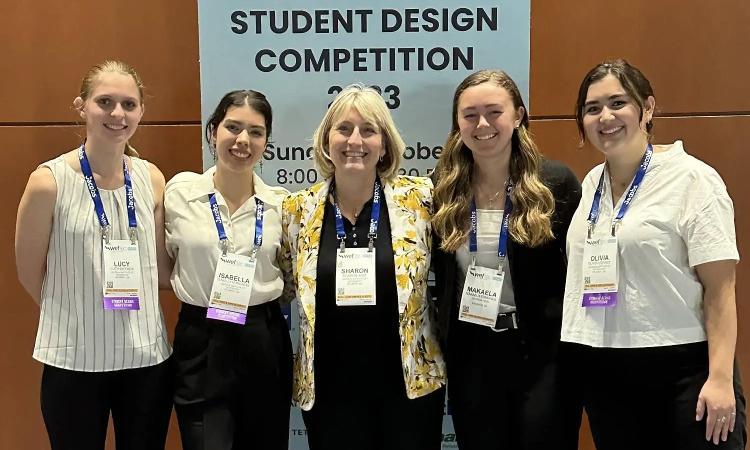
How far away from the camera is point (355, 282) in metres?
1.92

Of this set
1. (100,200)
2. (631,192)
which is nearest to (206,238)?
(100,200)

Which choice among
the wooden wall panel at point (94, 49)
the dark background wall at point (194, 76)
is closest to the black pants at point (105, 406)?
the dark background wall at point (194, 76)

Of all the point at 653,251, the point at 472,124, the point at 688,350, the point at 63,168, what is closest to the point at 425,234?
the point at 472,124

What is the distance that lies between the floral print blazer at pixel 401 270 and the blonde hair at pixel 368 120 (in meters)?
0.07

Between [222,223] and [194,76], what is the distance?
109 cm

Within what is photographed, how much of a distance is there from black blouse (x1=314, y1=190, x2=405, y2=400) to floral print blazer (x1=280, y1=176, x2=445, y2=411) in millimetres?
31

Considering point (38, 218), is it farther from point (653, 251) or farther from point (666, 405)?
point (666, 405)

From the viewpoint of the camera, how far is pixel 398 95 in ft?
8.65

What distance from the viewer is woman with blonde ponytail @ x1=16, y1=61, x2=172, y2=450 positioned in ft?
6.37

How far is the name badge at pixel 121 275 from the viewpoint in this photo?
6.39ft

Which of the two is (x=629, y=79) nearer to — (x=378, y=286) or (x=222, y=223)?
(x=378, y=286)

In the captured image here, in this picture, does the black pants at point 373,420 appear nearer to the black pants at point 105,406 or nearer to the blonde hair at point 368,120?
the black pants at point 105,406

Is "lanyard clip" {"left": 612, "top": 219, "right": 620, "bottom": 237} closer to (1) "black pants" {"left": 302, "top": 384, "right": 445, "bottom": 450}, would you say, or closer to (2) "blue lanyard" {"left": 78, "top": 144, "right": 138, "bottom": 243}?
(1) "black pants" {"left": 302, "top": 384, "right": 445, "bottom": 450}

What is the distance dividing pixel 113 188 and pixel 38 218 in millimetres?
257
